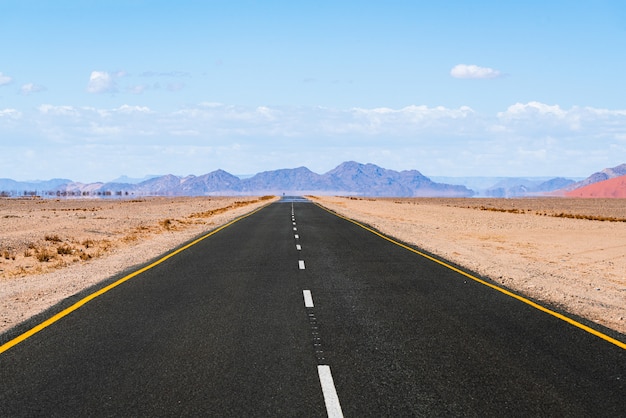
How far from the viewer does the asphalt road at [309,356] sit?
5.12 metres

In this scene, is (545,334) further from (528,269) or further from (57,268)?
(57,268)

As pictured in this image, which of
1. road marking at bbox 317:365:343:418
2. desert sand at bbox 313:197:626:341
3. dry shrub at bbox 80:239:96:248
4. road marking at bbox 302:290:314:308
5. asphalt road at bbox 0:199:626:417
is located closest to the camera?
road marking at bbox 317:365:343:418

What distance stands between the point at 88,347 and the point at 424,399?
14.3ft

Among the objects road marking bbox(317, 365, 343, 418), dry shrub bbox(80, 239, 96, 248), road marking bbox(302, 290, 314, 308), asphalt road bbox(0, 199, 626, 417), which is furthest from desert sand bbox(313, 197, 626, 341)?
dry shrub bbox(80, 239, 96, 248)

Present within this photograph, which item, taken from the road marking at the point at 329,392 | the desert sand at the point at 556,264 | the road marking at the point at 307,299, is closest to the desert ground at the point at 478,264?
the desert sand at the point at 556,264

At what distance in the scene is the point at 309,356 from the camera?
6.62 metres

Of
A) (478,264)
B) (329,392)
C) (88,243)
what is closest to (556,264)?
(478,264)

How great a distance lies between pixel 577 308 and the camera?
1001 cm

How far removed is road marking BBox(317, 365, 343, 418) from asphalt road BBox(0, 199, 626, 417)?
0.02 m

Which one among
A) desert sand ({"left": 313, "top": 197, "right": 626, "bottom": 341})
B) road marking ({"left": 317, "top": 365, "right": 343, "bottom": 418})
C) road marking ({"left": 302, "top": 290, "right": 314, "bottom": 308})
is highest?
road marking ({"left": 317, "top": 365, "right": 343, "bottom": 418})

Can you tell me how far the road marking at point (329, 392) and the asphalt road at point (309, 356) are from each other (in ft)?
0.07

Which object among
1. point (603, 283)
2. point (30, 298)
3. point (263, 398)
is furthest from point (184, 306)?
point (603, 283)

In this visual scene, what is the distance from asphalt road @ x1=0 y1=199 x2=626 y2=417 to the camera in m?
5.12

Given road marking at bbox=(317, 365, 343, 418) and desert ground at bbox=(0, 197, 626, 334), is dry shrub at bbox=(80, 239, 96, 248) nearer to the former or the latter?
desert ground at bbox=(0, 197, 626, 334)
